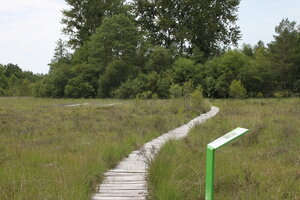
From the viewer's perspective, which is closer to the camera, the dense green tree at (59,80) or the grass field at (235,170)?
the grass field at (235,170)

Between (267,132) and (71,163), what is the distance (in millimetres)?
7028

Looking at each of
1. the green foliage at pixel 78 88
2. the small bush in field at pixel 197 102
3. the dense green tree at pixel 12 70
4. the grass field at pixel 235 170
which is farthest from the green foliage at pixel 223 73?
the dense green tree at pixel 12 70

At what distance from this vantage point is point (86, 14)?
46.0 metres

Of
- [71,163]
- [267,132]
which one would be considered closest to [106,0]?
[267,132]

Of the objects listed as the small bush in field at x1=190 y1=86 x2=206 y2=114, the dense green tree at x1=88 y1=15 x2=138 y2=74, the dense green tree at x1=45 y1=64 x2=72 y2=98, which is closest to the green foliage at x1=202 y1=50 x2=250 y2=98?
the dense green tree at x1=88 y1=15 x2=138 y2=74

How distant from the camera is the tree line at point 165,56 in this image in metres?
37.2

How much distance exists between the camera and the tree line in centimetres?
3719

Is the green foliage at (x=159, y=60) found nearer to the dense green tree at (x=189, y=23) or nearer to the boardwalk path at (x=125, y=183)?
the dense green tree at (x=189, y=23)

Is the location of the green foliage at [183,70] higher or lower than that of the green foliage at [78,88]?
higher

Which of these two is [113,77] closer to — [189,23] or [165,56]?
[165,56]

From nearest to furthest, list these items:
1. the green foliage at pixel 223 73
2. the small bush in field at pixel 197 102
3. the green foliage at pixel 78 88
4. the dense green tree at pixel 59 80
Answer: the small bush in field at pixel 197 102 → the green foliage at pixel 223 73 → the green foliage at pixel 78 88 → the dense green tree at pixel 59 80

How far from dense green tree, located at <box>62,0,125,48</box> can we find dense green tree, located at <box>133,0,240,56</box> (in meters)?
3.66

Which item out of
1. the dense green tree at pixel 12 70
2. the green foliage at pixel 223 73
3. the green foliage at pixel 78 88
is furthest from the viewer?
the dense green tree at pixel 12 70

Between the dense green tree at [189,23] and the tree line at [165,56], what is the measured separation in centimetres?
12
